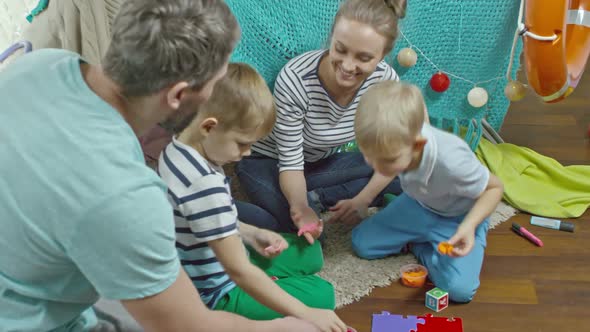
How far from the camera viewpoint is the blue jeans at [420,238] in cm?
141

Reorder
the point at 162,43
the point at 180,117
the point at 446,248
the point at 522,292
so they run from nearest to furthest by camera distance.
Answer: the point at 162,43 → the point at 180,117 → the point at 446,248 → the point at 522,292

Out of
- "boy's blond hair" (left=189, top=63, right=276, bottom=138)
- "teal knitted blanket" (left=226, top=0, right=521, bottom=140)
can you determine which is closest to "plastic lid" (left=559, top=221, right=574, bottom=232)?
"teal knitted blanket" (left=226, top=0, right=521, bottom=140)

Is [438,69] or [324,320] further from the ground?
[438,69]

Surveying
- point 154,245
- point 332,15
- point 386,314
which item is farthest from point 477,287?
point 154,245

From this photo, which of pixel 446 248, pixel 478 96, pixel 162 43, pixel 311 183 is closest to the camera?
pixel 162 43

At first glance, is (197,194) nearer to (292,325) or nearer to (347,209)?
(292,325)

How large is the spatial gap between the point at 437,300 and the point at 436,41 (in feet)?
2.64

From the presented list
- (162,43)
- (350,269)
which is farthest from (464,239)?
(162,43)

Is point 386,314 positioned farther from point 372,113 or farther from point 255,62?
point 255,62

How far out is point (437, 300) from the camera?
1.35 m

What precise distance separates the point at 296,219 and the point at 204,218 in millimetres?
464

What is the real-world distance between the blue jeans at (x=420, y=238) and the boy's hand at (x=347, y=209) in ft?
0.16

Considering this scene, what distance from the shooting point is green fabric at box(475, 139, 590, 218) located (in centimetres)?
167

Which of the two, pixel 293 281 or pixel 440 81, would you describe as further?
pixel 440 81
